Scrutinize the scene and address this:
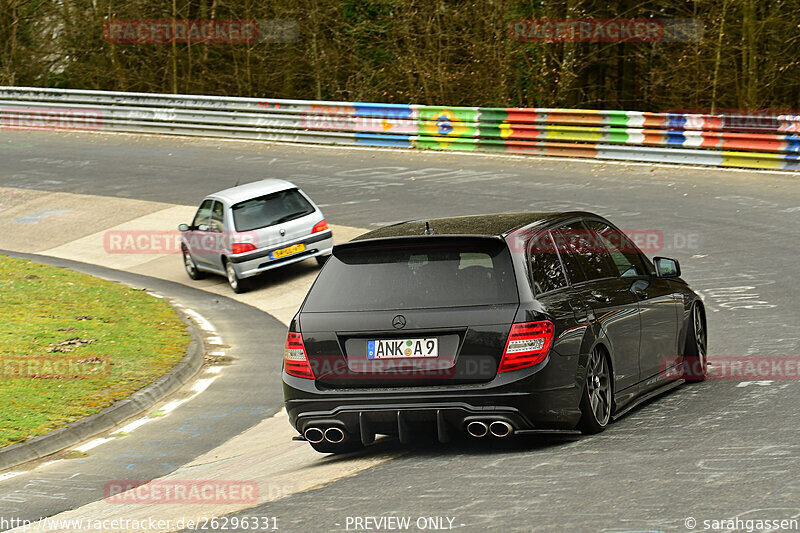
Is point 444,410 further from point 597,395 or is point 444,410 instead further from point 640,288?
point 640,288

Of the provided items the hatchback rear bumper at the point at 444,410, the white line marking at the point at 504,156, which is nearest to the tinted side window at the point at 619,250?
the hatchback rear bumper at the point at 444,410

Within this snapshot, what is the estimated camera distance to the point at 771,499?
18.0 feet

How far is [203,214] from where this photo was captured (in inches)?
763

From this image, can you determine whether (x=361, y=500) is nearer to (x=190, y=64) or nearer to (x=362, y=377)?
(x=362, y=377)

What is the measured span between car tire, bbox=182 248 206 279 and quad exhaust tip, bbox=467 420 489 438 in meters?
13.3

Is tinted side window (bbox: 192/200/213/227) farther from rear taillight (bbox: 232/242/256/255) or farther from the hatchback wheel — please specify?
rear taillight (bbox: 232/242/256/255)

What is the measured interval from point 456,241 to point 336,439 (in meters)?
1.51

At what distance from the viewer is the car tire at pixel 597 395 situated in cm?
720

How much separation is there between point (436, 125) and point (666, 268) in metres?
19.3

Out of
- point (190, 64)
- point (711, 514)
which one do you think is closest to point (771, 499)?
point (711, 514)

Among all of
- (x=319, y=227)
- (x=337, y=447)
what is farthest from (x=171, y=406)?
(x=319, y=227)

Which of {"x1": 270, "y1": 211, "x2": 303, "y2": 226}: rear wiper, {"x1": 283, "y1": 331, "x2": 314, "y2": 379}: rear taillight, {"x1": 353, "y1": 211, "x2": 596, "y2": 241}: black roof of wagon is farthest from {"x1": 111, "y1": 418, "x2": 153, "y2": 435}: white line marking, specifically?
{"x1": 270, "y1": 211, "x2": 303, "y2": 226}: rear wiper

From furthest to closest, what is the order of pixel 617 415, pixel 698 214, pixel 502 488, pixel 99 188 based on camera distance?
pixel 99 188, pixel 698 214, pixel 617 415, pixel 502 488

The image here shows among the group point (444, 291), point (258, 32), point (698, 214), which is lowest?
point (698, 214)
